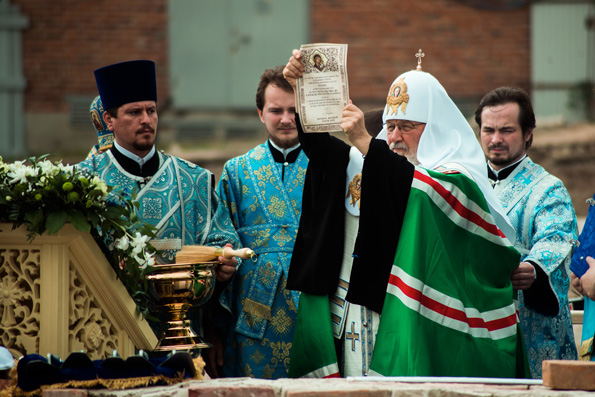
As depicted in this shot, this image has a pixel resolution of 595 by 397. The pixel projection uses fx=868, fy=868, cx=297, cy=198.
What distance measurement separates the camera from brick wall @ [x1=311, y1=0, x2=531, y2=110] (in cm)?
1280

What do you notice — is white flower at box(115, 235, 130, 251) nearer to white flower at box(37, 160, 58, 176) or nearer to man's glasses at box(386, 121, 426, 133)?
white flower at box(37, 160, 58, 176)

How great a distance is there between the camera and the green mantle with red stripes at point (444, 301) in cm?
387

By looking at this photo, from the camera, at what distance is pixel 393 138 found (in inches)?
172

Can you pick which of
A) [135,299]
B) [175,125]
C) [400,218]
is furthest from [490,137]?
[175,125]

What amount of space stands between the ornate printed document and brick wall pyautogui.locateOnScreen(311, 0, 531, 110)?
28.7 ft

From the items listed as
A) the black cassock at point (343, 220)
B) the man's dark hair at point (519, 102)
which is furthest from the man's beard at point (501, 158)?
the black cassock at point (343, 220)

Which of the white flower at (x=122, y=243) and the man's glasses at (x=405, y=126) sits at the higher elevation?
the man's glasses at (x=405, y=126)

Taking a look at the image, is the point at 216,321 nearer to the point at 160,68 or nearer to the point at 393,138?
the point at 393,138

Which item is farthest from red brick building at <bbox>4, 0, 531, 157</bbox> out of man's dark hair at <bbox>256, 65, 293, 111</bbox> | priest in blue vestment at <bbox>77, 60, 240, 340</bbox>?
priest in blue vestment at <bbox>77, 60, 240, 340</bbox>

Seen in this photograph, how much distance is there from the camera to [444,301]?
391 cm

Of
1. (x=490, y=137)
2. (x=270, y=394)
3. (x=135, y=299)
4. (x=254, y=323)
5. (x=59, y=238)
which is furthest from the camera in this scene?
(x=490, y=137)

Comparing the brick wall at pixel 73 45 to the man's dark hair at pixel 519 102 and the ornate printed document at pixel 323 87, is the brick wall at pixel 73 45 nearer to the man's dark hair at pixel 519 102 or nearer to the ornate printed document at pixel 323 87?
the man's dark hair at pixel 519 102

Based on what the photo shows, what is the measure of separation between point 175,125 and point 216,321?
8.31m

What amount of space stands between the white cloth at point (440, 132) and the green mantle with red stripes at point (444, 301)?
0.58 ft
